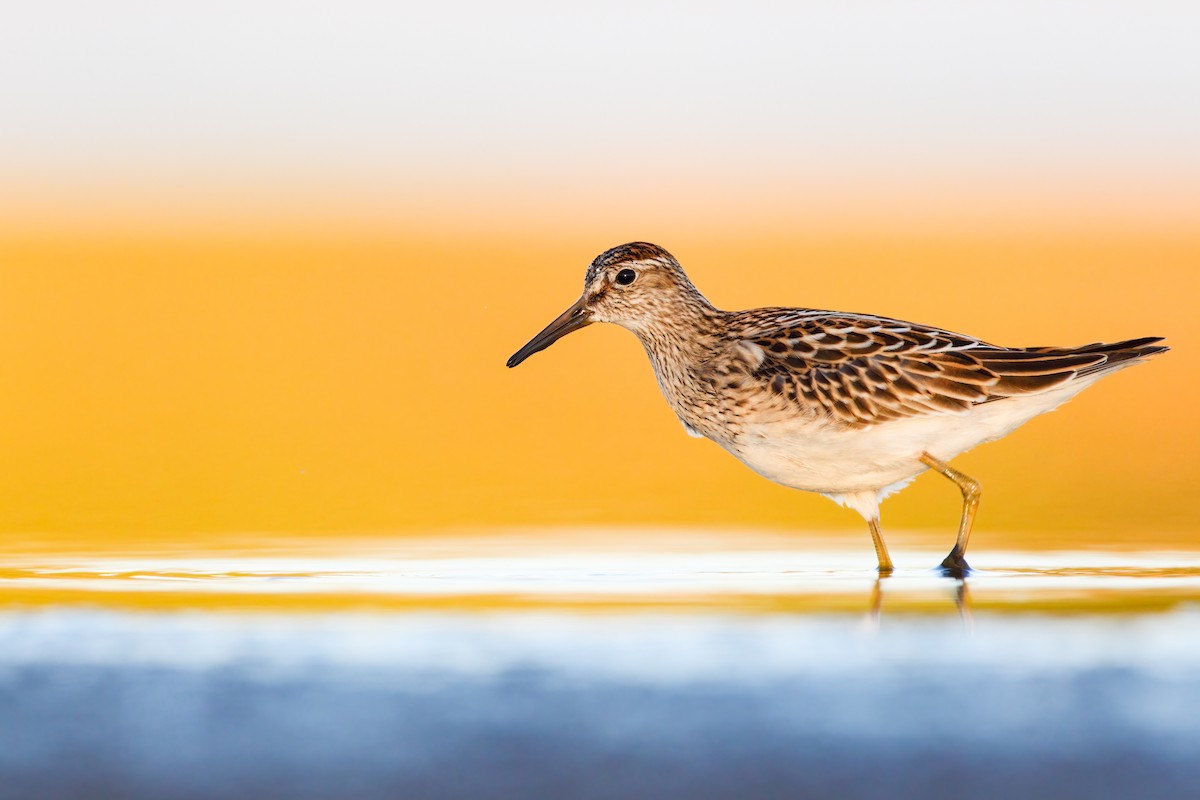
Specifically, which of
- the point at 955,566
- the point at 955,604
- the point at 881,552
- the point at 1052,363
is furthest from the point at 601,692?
the point at 1052,363

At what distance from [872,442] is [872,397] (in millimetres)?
256

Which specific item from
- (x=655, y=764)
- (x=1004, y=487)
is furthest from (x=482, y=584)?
(x=1004, y=487)

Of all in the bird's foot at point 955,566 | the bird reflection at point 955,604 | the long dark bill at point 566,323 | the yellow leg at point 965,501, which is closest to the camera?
the bird reflection at point 955,604

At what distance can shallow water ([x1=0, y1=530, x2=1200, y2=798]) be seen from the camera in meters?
3.51

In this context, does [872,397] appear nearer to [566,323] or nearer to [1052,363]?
[1052,363]

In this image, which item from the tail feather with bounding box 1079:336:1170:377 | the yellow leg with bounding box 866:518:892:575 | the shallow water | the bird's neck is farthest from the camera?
the bird's neck

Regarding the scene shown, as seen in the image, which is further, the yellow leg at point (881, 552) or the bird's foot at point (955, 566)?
the yellow leg at point (881, 552)

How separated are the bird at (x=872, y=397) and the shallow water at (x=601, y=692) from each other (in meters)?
2.16

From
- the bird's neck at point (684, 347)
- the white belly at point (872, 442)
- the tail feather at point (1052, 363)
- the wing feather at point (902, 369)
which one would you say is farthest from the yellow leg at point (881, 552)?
the bird's neck at point (684, 347)

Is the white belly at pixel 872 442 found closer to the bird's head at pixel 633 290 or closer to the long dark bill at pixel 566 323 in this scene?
the bird's head at pixel 633 290

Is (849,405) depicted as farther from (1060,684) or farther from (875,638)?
(1060,684)

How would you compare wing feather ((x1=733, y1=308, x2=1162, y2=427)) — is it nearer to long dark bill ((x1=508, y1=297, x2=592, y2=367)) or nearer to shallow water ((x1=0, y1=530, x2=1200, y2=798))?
long dark bill ((x1=508, y1=297, x2=592, y2=367))

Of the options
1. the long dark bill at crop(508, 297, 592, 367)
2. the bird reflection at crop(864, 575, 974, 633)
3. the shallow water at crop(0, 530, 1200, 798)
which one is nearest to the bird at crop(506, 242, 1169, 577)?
the long dark bill at crop(508, 297, 592, 367)

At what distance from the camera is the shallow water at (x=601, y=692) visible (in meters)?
3.51
